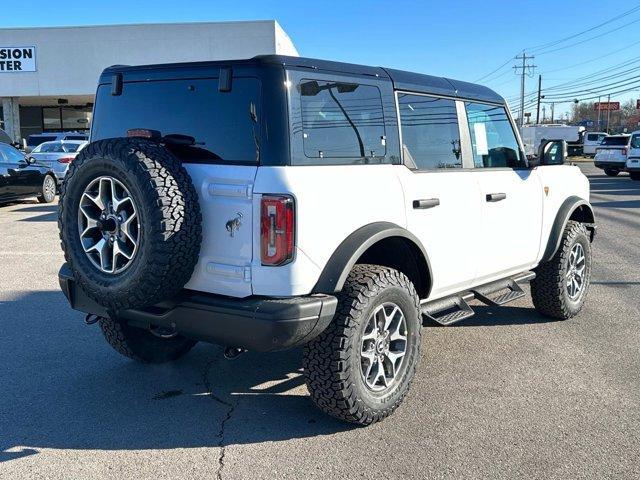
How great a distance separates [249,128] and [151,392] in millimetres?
2010

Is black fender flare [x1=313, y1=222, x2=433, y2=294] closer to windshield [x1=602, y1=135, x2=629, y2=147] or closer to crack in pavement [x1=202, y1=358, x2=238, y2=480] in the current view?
crack in pavement [x1=202, y1=358, x2=238, y2=480]

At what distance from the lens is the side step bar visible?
13.9ft

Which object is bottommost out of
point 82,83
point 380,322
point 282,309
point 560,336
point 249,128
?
point 560,336

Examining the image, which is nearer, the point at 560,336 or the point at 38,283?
the point at 560,336

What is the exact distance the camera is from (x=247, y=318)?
3.13 metres

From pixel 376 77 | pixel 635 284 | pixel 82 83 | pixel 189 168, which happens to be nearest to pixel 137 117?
pixel 189 168

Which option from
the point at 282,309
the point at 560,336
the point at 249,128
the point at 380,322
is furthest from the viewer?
the point at 560,336

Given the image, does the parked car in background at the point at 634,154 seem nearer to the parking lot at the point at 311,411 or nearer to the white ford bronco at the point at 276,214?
the parking lot at the point at 311,411

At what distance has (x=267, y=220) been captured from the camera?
10.3 ft

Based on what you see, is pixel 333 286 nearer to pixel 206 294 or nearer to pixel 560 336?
pixel 206 294

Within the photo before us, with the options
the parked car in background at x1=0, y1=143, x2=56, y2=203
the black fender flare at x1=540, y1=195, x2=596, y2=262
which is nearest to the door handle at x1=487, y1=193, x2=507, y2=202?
the black fender flare at x1=540, y1=195, x2=596, y2=262

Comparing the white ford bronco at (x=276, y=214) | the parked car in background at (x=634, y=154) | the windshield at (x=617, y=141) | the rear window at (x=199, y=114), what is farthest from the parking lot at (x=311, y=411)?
the windshield at (x=617, y=141)

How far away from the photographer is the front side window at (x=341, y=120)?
338cm

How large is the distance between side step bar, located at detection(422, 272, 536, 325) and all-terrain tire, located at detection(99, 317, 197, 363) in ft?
6.24
